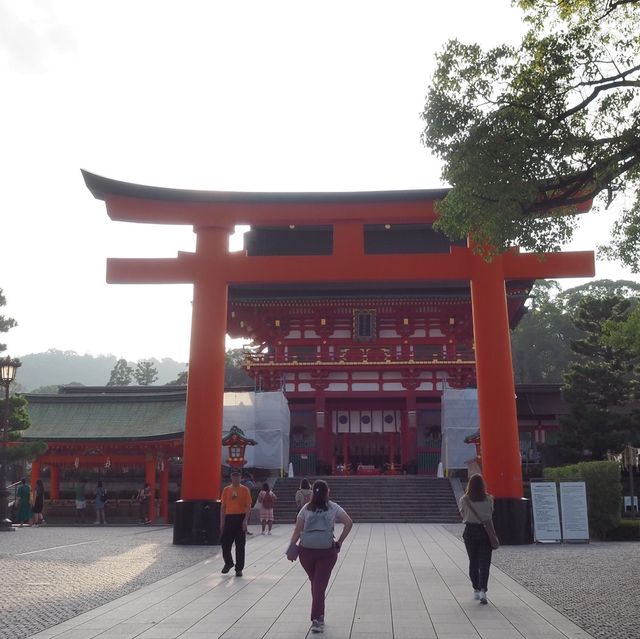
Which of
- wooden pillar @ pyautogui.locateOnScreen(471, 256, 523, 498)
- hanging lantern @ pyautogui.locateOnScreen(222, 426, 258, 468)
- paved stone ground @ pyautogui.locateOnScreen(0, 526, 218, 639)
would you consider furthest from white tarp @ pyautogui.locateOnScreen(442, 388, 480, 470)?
paved stone ground @ pyautogui.locateOnScreen(0, 526, 218, 639)

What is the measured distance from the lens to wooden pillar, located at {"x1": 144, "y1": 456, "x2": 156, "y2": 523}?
81.6 feet

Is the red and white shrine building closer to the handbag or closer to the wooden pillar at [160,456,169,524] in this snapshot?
the wooden pillar at [160,456,169,524]

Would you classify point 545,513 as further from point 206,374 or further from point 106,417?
point 106,417

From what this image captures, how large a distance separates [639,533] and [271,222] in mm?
11560

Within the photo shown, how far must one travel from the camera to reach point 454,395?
97.0 feet

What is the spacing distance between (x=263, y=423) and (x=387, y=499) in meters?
7.23

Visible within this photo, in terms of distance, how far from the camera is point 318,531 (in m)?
6.55

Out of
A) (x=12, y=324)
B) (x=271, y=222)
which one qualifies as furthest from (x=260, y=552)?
(x=12, y=324)

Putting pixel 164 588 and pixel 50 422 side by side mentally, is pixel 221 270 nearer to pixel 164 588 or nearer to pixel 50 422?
pixel 164 588

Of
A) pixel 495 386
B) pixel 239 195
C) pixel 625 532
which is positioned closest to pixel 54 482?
pixel 239 195

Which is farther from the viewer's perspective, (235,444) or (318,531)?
(235,444)

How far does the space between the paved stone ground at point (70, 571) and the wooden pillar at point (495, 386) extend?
20.0ft

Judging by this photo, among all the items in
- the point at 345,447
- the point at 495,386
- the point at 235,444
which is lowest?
the point at 235,444

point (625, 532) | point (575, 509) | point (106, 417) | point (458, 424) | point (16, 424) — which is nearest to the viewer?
point (575, 509)
